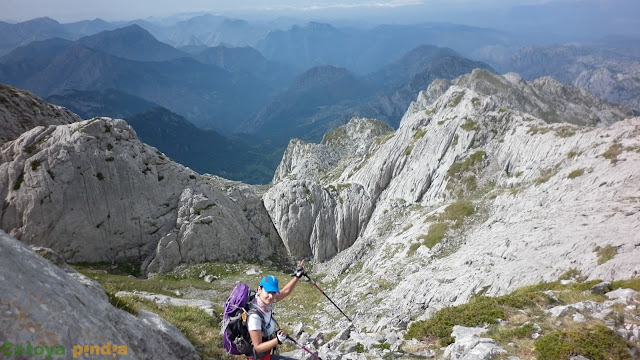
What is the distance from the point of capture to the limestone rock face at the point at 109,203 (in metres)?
51.5

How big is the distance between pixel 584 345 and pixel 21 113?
9991 cm

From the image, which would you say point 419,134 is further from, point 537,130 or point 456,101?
point 537,130

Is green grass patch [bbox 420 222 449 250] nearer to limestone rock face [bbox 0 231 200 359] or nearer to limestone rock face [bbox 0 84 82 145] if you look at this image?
limestone rock face [bbox 0 231 200 359]

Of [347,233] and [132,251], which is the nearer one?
[132,251]

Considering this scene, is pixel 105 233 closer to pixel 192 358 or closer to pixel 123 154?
pixel 123 154

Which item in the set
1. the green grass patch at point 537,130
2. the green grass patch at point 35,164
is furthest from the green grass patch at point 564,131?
the green grass patch at point 35,164

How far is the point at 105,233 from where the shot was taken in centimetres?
5594

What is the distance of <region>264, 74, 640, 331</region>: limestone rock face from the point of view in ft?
99.5

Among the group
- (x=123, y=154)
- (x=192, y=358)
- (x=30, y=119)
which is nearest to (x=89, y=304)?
(x=192, y=358)

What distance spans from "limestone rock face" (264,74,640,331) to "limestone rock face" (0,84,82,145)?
55.4 m

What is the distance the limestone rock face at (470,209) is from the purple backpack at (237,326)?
→ 13.7m

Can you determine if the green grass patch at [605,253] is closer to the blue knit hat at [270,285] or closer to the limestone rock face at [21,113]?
the blue knit hat at [270,285]

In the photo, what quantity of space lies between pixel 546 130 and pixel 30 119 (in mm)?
111898

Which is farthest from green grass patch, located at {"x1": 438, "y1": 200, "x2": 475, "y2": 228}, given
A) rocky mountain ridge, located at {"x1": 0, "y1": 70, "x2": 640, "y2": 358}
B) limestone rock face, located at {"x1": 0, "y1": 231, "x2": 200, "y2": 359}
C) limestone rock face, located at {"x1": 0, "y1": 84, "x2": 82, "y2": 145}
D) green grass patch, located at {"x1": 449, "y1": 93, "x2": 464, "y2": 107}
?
limestone rock face, located at {"x1": 0, "y1": 84, "x2": 82, "y2": 145}
